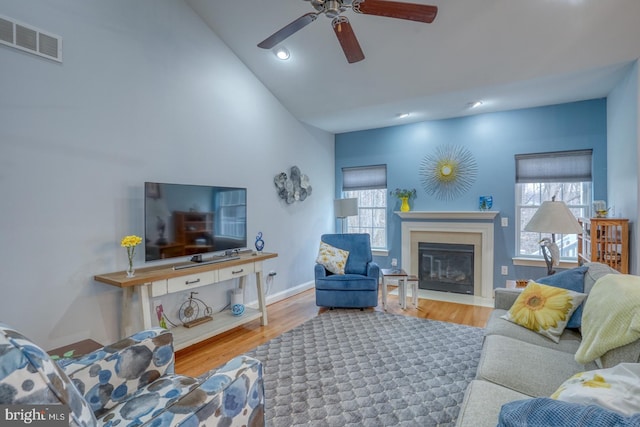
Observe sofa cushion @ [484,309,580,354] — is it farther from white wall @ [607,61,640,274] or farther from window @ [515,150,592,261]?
window @ [515,150,592,261]

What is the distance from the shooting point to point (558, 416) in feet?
2.53

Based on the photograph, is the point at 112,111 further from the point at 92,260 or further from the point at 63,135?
the point at 92,260

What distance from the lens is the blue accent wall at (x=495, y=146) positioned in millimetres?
3873

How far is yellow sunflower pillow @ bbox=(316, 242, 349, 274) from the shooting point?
410cm

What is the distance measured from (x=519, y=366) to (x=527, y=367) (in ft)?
0.12

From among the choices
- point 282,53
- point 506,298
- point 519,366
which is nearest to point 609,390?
point 519,366

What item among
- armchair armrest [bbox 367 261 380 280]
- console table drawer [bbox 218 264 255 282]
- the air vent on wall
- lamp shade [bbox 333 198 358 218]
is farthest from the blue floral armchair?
lamp shade [bbox 333 198 358 218]

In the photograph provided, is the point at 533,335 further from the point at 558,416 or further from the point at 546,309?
the point at 558,416

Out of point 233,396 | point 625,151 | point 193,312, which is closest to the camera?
point 233,396

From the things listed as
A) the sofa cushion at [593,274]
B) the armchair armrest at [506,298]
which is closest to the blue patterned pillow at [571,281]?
the sofa cushion at [593,274]

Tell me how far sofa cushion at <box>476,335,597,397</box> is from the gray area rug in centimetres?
53

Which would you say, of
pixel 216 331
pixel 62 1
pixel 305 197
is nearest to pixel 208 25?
pixel 62 1

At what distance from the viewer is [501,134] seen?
14.3ft

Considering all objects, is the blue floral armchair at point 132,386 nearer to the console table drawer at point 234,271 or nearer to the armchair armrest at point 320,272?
the console table drawer at point 234,271
